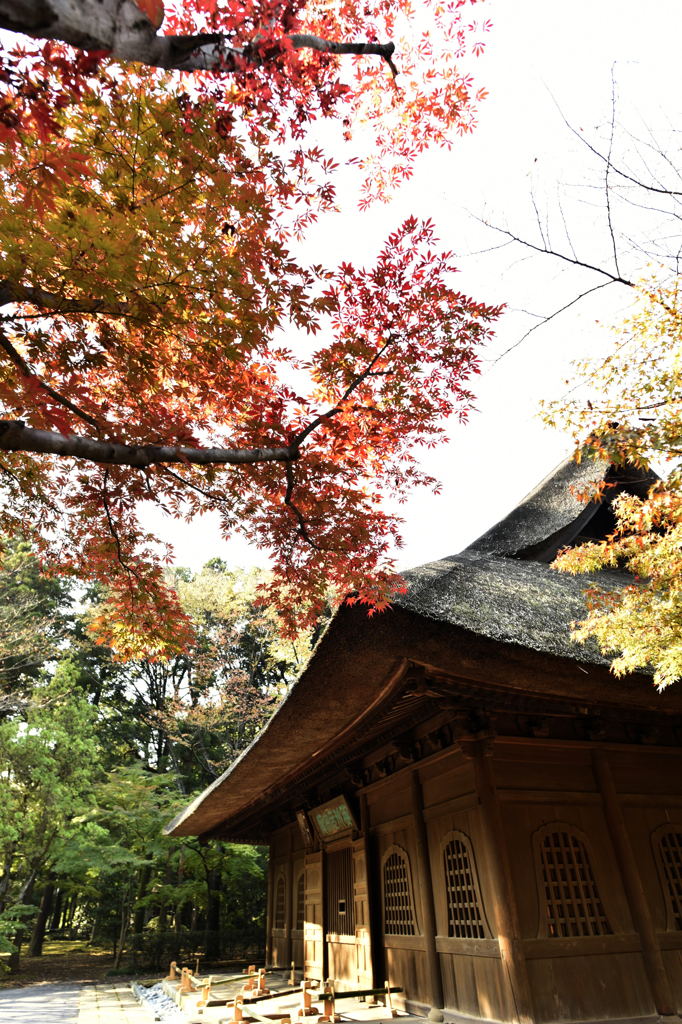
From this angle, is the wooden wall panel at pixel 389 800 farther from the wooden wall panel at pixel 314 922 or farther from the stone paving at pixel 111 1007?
the stone paving at pixel 111 1007

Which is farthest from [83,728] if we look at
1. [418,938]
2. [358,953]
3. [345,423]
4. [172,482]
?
[345,423]

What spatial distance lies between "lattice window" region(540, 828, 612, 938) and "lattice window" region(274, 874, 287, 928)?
7.79 meters

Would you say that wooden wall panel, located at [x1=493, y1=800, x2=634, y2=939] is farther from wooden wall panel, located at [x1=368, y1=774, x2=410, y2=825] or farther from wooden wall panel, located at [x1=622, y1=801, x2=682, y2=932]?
wooden wall panel, located at [x1=368, y1=774, x2=410, y2=825]

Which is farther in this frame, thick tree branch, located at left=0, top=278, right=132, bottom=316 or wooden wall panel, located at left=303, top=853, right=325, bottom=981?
wooden wall panel, located at left=303, top=853, right=325, bottom=981

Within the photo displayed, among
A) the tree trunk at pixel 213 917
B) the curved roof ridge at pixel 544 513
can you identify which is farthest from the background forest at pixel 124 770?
the curved roof ridge at pixel 544 513

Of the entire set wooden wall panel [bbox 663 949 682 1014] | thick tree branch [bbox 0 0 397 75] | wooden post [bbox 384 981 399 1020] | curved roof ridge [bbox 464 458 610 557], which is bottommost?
wooden post [bbox 384 981 399 1020]

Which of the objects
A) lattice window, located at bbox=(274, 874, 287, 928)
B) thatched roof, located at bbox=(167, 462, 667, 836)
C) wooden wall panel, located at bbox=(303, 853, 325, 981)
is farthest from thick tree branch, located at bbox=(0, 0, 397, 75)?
lattice window, located at bbox=(274, 874, 287, 928)

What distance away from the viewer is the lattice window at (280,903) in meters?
11.6

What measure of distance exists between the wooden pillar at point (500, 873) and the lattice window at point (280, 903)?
7.90 metres

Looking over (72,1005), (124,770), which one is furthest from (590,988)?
(124,770)

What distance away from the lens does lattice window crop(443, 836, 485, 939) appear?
5402 mm

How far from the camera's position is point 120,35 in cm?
227

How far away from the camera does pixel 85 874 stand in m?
17.5

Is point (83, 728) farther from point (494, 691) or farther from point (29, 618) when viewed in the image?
point (494, 691)
